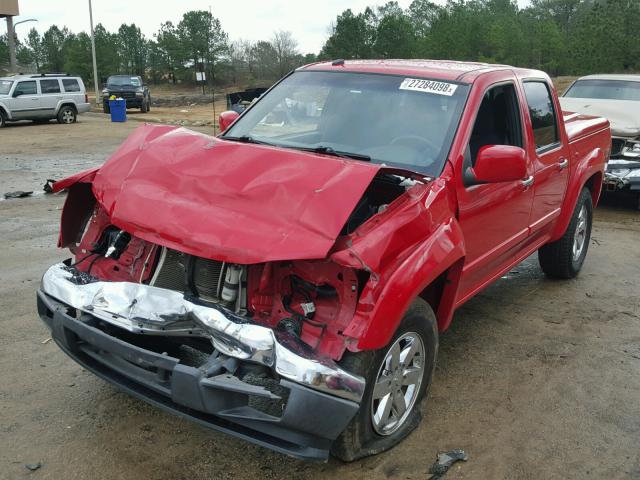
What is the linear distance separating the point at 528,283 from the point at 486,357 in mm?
1829

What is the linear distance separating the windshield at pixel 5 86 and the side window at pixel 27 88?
25 centimetres

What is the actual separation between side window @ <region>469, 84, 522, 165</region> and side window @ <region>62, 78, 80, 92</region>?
71.5 feet

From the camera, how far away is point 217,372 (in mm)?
2643

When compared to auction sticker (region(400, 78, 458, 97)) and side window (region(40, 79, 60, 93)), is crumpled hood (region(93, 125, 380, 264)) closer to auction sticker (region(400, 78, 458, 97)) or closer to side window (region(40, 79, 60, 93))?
auction sticker (region(400, 78, 458, 97))

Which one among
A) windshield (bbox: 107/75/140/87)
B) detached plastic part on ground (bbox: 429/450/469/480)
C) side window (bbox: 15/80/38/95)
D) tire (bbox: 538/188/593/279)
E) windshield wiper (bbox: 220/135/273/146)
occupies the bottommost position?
detached plastic part on ground (bbox: 429/450/469/480)

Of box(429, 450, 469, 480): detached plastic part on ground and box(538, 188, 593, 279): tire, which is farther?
box(538, 188, 593, 279): tire

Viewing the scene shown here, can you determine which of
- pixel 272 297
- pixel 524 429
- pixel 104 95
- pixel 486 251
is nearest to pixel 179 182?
pixel 272 297

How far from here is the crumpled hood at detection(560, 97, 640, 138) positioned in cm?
920

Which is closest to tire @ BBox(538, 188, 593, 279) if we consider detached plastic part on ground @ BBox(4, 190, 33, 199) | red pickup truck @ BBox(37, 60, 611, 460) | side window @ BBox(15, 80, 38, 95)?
red pickup truck @ BBox(37, 60, 611, 460)

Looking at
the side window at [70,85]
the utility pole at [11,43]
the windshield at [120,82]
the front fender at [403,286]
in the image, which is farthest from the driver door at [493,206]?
the utility pole at [11,43]

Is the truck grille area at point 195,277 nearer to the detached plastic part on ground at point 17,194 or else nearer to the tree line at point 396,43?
the detached plastic part on ground at point 17,194

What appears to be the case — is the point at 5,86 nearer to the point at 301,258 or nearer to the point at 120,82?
the point at 120,82

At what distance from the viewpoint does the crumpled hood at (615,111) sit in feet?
30.2

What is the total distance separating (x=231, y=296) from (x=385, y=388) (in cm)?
86
